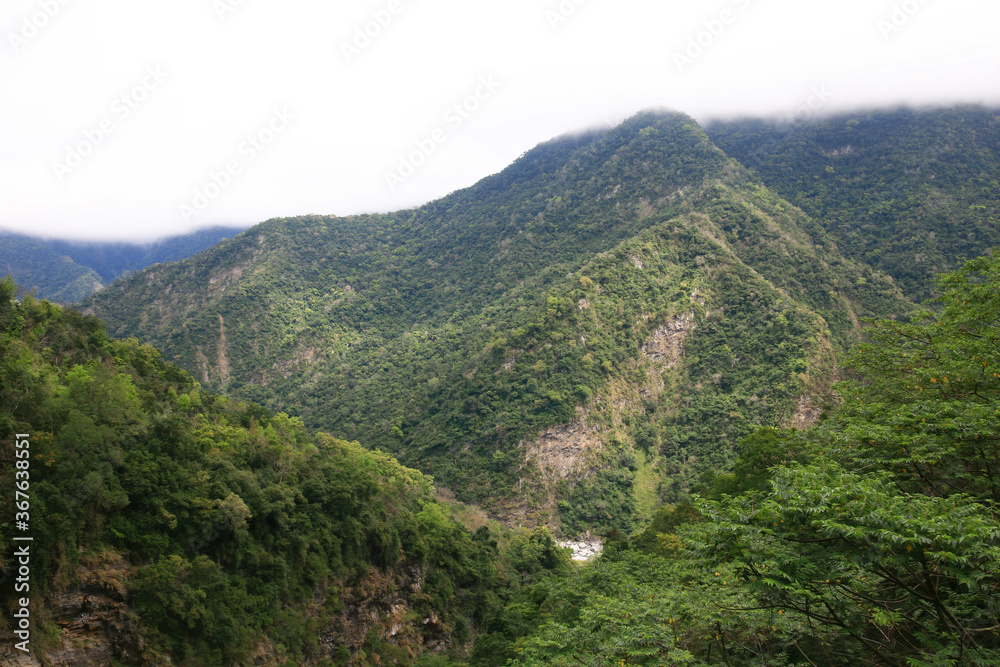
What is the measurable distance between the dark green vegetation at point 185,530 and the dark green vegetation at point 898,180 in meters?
114

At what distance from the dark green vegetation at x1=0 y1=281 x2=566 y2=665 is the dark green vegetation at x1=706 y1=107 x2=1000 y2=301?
114100 millimetres

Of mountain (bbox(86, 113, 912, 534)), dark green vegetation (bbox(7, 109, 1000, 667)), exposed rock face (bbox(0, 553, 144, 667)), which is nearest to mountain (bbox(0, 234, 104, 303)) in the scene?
mountain (bbox(86, 113, 912, 534))

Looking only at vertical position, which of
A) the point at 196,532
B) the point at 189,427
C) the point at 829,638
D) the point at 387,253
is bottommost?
the point at 829,638

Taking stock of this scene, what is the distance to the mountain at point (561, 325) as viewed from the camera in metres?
88.6

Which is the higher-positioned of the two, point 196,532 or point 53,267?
point 53,267

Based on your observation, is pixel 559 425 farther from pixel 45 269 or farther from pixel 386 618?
pixel 45 269

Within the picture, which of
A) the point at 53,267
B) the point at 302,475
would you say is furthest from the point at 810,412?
the point at 53,267

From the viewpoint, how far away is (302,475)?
120 feet

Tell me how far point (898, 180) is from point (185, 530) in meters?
162

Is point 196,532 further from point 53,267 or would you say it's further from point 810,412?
point 53,267

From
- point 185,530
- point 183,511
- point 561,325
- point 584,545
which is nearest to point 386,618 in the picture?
point 185,530

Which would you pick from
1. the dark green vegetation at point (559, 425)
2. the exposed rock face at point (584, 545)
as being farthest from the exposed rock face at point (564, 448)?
the exposed rock face at point (584, 545)

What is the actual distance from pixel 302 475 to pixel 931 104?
196m

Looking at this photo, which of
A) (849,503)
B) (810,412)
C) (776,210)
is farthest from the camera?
(776,210)
